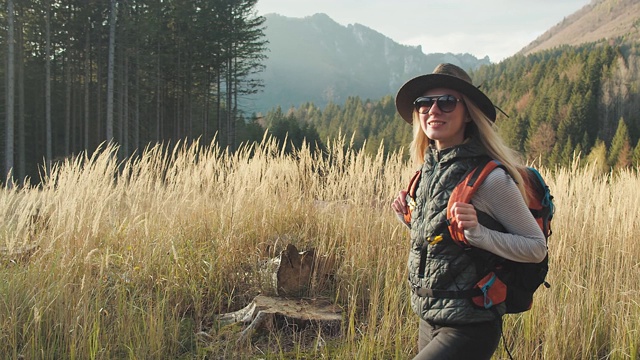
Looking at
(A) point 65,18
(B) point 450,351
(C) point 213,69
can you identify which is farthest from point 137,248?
(C) point 213,69

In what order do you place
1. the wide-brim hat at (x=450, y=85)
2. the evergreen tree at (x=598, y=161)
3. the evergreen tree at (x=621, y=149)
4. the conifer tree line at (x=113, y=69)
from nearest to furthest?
the wide-brim hat at (x=450, y=85), the evergreen tree at (x=598, y=161), the conifer tree line at (x=113, y=69), the evergreen tree at (x=621, y=149)

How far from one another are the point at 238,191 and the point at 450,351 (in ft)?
9.19

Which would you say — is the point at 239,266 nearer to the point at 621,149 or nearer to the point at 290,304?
the point at 290,304

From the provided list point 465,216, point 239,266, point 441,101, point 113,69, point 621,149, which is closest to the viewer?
point 465,216

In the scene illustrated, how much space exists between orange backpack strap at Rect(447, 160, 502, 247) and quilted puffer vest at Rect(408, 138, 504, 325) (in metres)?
0.05

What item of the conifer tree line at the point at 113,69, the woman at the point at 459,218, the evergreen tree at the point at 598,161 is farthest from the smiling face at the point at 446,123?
the conifer tree line at the point at 113,69

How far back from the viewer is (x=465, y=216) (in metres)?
1.41

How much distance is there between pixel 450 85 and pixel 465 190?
464 mm

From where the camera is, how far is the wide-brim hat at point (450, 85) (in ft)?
5.44

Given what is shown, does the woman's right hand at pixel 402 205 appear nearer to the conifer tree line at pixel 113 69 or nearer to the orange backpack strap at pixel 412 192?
the orange backpack strap at pixel 412 192

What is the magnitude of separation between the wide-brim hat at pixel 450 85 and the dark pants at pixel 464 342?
0.82 metres

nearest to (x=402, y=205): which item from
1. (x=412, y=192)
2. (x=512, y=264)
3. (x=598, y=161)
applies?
(x=412, y=192)

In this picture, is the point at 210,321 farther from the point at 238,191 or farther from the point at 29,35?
the point at 29,35

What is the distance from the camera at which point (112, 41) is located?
16.6 meters
